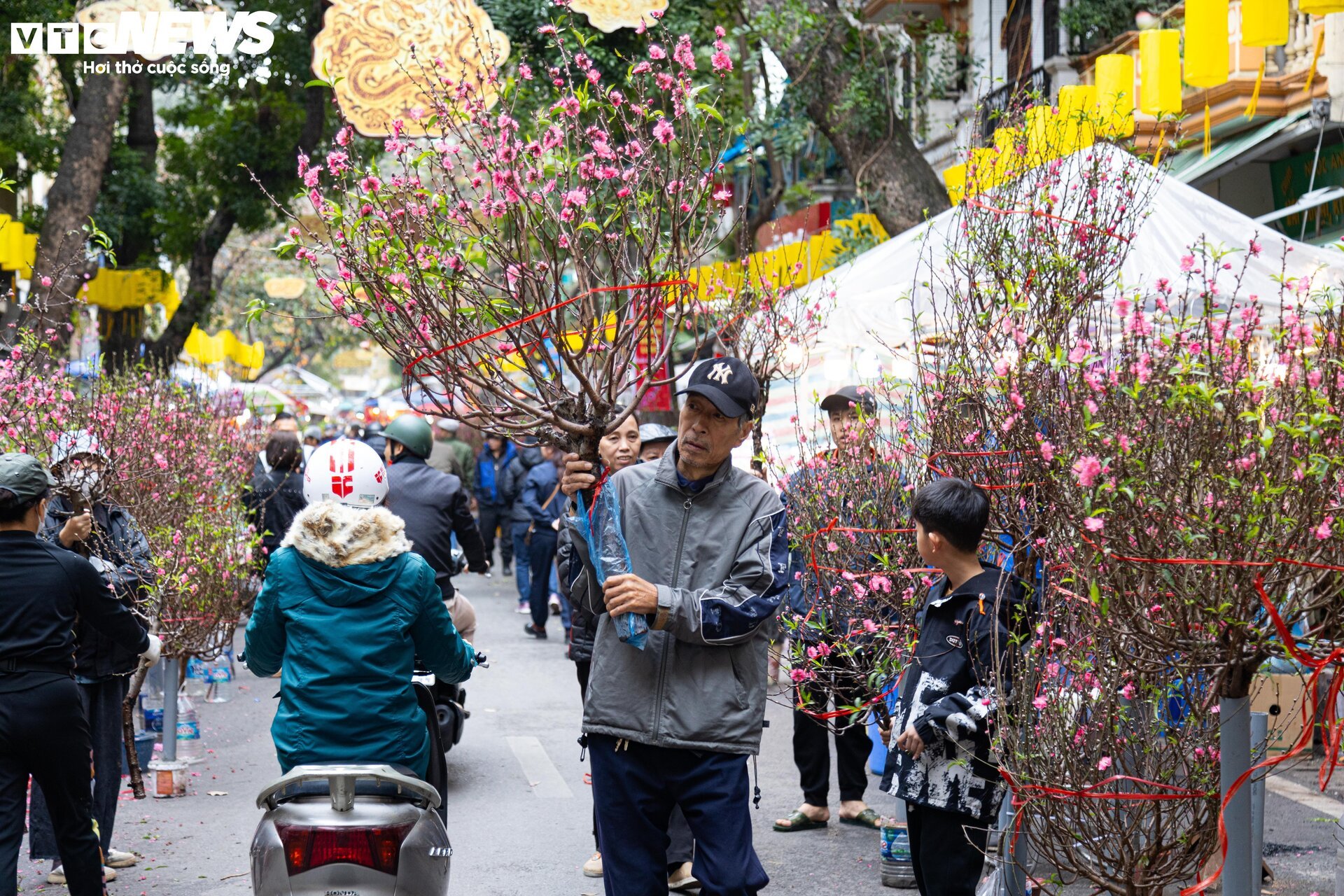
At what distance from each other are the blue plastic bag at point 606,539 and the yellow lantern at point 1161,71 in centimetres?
835

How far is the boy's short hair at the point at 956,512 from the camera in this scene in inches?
177

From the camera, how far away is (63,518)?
6504 mm

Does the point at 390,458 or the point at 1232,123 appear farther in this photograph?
the point at 1232,123

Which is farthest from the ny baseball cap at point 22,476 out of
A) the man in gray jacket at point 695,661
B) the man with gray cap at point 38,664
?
the man in gray jacket at point 695,661

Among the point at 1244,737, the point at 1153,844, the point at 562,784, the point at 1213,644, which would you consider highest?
the point at 1213,644

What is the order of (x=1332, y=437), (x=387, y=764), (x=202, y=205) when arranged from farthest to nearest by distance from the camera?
(x=202, y=205)
(x=387, y=764)
(x=1332, y=437)

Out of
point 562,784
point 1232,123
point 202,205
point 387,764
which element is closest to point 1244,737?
point 387,764

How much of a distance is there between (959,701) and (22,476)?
3.19 meters

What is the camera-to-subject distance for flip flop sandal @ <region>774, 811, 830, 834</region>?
736 cm

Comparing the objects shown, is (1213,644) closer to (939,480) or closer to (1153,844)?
(1153,844)

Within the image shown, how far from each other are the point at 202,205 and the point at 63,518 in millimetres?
16977

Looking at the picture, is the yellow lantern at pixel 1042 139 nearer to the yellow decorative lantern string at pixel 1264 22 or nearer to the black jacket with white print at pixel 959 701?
the black jacket with white print at pixel 959 701

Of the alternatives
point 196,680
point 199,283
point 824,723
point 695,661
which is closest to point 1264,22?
point 824,723

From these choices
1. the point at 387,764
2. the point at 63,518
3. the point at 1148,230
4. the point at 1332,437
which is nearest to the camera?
the point at 1332,437
